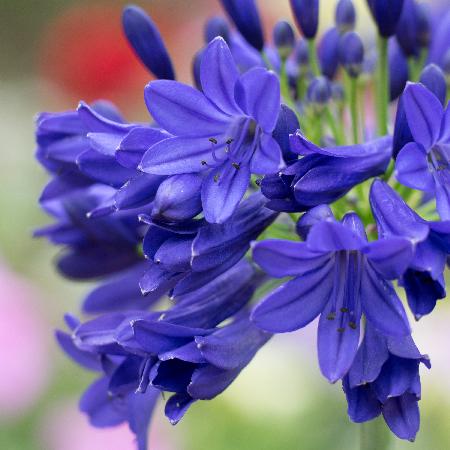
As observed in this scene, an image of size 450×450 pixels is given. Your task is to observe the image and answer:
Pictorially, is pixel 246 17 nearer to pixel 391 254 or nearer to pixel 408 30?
pixel 408 30

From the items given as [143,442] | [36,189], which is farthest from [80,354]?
[36,189]

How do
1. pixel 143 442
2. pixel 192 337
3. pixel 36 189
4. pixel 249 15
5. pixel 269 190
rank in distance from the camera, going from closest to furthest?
pixel 269 190 < pixel 192 337 < pixel 143 442 < pixel 249 15 < pixel 36 189

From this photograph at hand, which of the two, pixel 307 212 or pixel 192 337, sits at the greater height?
pixel 307 212

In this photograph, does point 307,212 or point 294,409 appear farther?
point 294,409

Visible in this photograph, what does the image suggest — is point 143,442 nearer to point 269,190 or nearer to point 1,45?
point 269,190

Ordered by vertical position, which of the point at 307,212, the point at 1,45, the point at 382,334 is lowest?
the point at 1,45

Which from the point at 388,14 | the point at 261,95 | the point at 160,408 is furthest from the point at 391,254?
the point at 160,408

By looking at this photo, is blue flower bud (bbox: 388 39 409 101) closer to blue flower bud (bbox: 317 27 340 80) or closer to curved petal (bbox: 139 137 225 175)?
blue flower bud (bbox: 317 27 340 80)
